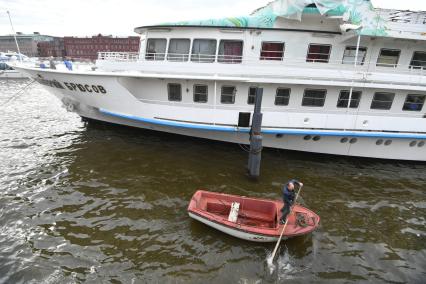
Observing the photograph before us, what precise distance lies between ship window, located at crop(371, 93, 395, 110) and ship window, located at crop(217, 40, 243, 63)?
20.5 feet

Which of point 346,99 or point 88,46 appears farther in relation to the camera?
point 88,46

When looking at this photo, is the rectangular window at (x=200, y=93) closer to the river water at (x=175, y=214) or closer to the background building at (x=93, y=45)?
the river water at (x=175, y=214)

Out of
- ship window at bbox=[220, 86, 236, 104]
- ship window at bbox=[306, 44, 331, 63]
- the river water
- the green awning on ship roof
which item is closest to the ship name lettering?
the river water

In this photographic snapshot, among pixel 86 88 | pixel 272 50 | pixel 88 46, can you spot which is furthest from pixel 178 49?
pixel 88 46

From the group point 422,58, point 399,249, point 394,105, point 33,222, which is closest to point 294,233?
point 399,249

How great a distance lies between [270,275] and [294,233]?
1.29m

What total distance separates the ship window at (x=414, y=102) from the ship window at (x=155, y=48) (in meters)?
11.3

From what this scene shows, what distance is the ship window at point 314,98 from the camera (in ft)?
37.8

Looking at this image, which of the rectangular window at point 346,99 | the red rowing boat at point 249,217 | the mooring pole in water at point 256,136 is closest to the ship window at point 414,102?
the rectangular window at point 346,99

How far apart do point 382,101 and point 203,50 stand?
831cm

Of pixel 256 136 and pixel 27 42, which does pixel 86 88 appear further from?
pixel 27 42

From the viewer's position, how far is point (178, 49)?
12.2 meters

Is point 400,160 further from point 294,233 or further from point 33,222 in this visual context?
point 33,222

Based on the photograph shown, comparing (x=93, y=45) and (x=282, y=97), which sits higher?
(x=93, y=45)
